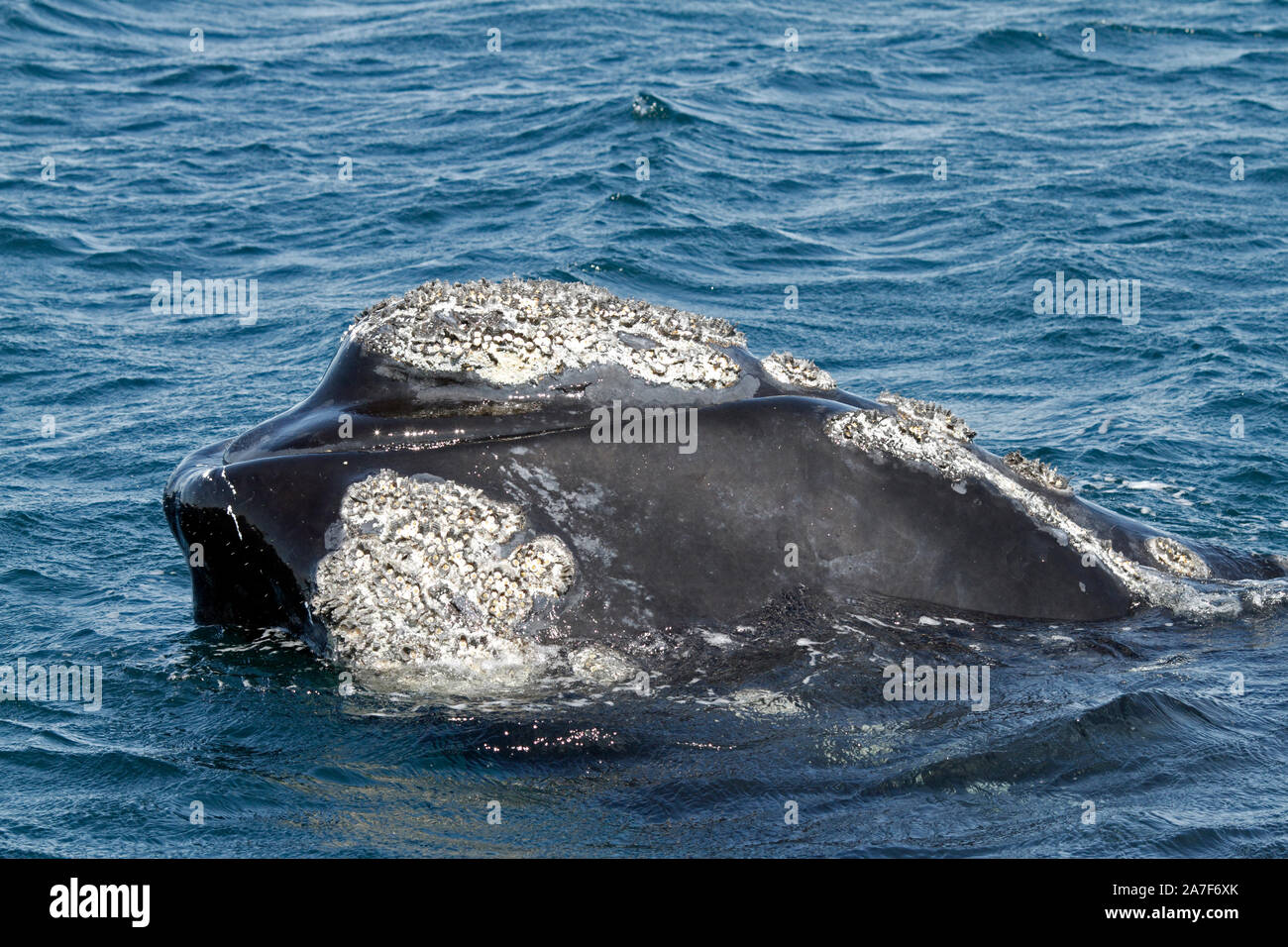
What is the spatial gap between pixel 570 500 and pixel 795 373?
1388 mm

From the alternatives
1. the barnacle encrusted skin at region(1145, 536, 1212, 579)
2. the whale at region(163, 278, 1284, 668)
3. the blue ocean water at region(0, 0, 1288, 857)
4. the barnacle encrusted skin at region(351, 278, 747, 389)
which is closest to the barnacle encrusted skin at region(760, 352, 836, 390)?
the whale at region(163, 278, 1284, 668)

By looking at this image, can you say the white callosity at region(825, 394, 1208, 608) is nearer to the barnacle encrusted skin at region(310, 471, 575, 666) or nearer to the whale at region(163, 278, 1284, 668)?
the whale at region(163, 278, 1284, 668)

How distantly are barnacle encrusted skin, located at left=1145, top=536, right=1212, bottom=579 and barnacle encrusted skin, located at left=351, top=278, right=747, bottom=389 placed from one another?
7.96 ft

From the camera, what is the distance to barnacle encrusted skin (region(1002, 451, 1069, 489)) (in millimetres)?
7621

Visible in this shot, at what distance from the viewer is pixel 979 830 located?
5801 millimetres

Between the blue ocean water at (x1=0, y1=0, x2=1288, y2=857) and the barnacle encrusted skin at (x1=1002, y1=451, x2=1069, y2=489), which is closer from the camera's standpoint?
the blue ocean water at (x1=0, y1=0, x2=1288, y2=857)

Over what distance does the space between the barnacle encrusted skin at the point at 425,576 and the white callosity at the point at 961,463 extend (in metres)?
1.53

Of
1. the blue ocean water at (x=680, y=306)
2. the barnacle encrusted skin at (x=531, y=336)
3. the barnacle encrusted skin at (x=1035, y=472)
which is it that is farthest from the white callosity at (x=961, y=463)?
the barnacle encrusted skin at (x=531, y=336)

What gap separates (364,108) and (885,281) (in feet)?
35.3

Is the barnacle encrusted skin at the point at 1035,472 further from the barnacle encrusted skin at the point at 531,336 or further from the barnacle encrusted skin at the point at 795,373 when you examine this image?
the barnacle encrusted skin at the point at 531,336

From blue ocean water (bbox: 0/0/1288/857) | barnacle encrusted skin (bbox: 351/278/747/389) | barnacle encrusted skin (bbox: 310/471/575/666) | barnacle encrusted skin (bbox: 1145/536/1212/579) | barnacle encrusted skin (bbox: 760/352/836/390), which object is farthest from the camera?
barnacle encrusted skin (bbox: 1145/536/1212/579)
